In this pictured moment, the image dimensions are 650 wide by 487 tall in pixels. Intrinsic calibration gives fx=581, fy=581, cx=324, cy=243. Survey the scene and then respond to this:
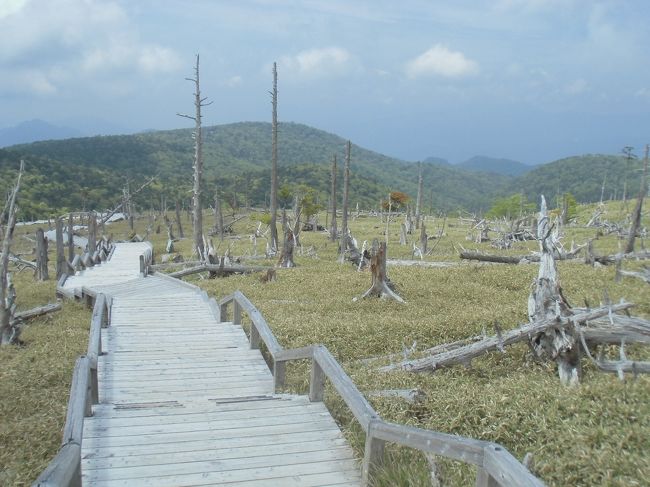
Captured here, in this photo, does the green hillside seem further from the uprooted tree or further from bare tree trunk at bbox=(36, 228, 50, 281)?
the uprooted tree

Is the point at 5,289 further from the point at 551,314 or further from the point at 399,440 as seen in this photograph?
the point at 399,440

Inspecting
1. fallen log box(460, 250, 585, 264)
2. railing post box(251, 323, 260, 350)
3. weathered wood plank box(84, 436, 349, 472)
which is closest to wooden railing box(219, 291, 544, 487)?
weathered wood plank box(84, 436, 349, 472)

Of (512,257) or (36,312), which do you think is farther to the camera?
(512,257)

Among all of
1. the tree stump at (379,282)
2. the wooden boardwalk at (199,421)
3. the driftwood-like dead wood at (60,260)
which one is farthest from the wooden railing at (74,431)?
the driftwood-like dead wood at (60,260)

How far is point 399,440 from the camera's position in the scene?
4.85 meters

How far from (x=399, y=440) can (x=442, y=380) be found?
4.17 metres

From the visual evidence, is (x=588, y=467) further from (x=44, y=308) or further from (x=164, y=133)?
(x=164, y=133)

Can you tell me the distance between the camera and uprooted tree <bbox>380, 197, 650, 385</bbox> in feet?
29.0

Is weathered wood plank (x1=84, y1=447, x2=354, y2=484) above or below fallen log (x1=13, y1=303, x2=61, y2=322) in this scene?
above

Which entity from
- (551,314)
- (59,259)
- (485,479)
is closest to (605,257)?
(551,314)

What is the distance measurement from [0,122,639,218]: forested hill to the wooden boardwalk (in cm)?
5243

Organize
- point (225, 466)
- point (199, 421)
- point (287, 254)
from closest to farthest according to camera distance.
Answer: point (225, 466), point (199, 421), point (287, 254)

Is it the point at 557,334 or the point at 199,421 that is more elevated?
the point at 557,334

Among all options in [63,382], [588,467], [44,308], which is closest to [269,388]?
[63,382]
